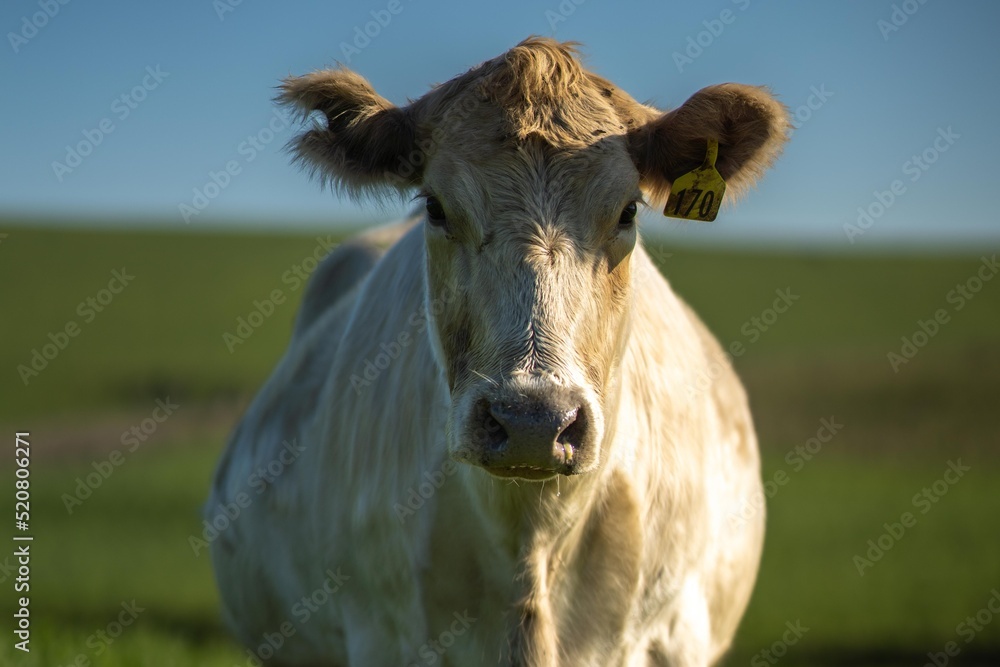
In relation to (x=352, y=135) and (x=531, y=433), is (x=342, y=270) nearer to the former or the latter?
(x=352, y=135)

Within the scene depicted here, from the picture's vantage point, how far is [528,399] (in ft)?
9.48

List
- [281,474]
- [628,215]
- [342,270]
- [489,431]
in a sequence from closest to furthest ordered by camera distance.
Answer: [489,431] < [628,215] < [281,474] < [342,270]

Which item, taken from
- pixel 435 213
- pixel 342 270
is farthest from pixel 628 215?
pixel 342 270

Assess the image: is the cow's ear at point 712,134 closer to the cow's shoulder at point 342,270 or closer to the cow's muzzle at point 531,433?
the cow's muzzle at point 531,433

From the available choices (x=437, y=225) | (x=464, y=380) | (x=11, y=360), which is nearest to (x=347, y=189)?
(x=437, y=225)

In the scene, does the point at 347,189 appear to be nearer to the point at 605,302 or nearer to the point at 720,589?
the point at 605,302

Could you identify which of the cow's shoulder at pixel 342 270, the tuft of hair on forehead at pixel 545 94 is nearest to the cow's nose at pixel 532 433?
the tuft of hair on forehead at pixel 545 94

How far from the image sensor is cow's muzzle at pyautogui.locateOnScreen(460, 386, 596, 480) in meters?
2.87

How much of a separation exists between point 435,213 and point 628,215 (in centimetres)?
66

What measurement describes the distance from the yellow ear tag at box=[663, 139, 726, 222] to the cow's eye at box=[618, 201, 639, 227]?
36 cm

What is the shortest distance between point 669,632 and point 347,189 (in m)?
2.11

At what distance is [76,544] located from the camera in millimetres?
18922

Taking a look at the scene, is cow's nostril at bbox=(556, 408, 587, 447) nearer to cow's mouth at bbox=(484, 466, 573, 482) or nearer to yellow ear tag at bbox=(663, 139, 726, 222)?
Answer: cow's mouth at bbox=(484, 466, 573, 482)

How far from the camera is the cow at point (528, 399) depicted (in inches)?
126
